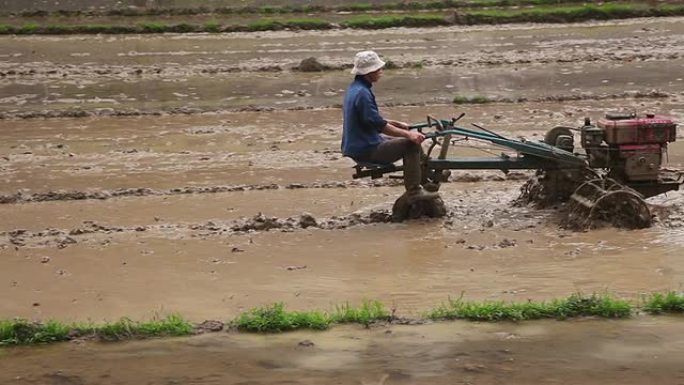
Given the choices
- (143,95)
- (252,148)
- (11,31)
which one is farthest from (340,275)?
(11,31)

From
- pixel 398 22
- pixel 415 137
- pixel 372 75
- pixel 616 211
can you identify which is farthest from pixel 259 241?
pixel 398 22

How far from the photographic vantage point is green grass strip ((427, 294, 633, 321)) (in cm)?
664

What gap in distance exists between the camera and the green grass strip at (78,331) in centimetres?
651

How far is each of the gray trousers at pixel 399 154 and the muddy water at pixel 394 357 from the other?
113 inches

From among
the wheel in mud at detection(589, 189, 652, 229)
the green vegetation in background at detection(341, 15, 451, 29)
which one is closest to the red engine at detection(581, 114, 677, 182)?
the wheel in mud at detection(589, 189, 652, 229)

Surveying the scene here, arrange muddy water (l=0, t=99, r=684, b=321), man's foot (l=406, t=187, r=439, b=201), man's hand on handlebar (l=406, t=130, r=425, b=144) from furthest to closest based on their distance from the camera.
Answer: man's foot (l=406, t=187, r=439, b=201), man's hand on handlebar (l=406, t=130, r=425, b=144), muddy water (l=0, t=99, r=684, b=321)

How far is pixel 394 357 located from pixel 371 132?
3464 millimetres

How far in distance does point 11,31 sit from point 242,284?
16959 mm

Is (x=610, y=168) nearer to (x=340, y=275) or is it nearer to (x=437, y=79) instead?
(x=340, y=275)

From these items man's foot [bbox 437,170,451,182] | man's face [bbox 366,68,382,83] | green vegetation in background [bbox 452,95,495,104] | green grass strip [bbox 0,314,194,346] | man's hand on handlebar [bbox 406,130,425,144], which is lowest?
green grass strip [bbox 0,314,194,346]

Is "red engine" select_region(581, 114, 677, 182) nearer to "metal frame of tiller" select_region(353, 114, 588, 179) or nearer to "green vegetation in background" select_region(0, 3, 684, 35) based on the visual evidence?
"metal frame of tiller" select_region(353, 114, 588, 179)

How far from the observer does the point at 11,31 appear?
2311 cm

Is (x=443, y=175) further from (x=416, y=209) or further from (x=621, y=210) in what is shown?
(x=621, y=210)

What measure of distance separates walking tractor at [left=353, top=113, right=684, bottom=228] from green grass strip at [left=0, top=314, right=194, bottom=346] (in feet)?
10.6
